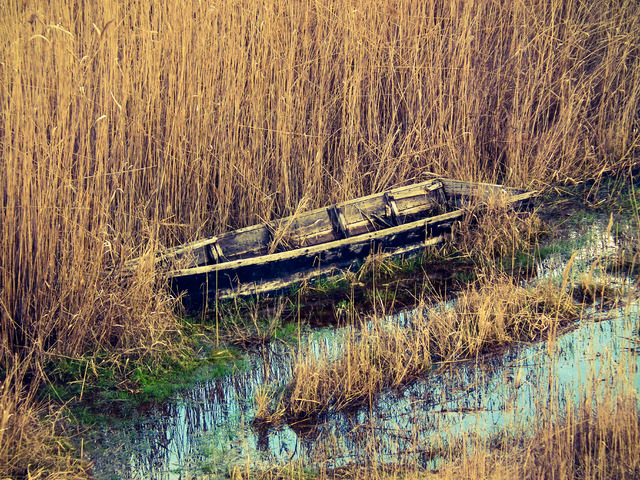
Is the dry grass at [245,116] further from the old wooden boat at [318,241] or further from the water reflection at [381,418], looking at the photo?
the water reflection at [381,418]

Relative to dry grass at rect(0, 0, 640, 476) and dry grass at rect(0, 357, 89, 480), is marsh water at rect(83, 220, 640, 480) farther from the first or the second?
dry grass at rect(0, 0, 640, 476)

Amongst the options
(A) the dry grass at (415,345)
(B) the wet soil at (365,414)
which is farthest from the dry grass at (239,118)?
(A) the dry grass at (415,345)

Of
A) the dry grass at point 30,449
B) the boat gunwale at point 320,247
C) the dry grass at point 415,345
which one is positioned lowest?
the dry grass at point 30,449

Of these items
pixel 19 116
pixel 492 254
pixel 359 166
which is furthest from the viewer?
pixel 359 166

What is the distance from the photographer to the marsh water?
2877 mm

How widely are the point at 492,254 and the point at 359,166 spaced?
1.32 metres

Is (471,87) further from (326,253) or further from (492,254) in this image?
(326,253)

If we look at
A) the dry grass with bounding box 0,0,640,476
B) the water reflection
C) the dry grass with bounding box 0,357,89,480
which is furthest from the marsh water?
the dry grass with bounding box 0,0,640,476

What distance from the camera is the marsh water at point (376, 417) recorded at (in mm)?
2877

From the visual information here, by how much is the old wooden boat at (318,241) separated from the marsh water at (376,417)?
707mm

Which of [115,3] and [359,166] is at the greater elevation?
[115,3]

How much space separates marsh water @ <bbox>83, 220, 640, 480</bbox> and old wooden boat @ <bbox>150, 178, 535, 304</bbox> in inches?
27.8

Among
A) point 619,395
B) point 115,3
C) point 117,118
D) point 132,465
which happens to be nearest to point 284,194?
point 117,118

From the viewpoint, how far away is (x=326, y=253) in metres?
4.59
